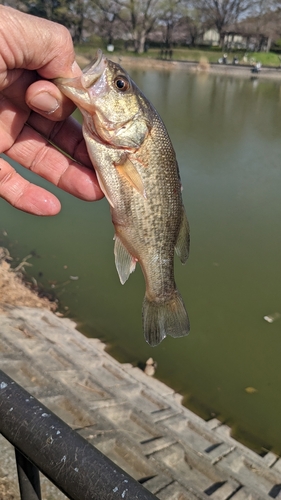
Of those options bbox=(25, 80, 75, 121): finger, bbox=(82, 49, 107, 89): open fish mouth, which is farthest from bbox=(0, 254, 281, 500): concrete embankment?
bbox=(82, 49, 107, 89): open fish mouth

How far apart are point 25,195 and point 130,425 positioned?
215 centimetres

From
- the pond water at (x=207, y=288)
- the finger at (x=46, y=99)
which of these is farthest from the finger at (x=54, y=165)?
the pond water at (x=207, y=288)

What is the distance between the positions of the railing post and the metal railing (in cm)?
8

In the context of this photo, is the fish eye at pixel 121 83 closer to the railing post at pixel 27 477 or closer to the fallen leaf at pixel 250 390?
the railing post at pixel 27 477

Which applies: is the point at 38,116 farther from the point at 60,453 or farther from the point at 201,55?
the point at 201,55

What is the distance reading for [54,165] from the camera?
197 cm

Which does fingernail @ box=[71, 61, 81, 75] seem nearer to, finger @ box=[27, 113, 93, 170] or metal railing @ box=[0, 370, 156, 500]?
finger @ box=[27, 113, 93, 170]

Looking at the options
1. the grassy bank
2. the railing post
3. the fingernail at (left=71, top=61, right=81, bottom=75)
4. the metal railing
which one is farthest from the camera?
the grassy bank

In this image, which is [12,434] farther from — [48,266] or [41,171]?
[48,266]

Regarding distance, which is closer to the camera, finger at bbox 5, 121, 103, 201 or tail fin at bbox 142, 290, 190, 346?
finger at bbox 5, 121, 103, 201

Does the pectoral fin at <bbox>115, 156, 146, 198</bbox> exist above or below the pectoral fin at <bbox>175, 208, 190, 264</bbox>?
above

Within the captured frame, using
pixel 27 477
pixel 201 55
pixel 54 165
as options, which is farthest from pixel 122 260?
pixel 201 55

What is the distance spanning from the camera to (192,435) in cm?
357

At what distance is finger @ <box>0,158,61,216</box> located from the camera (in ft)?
6.43
